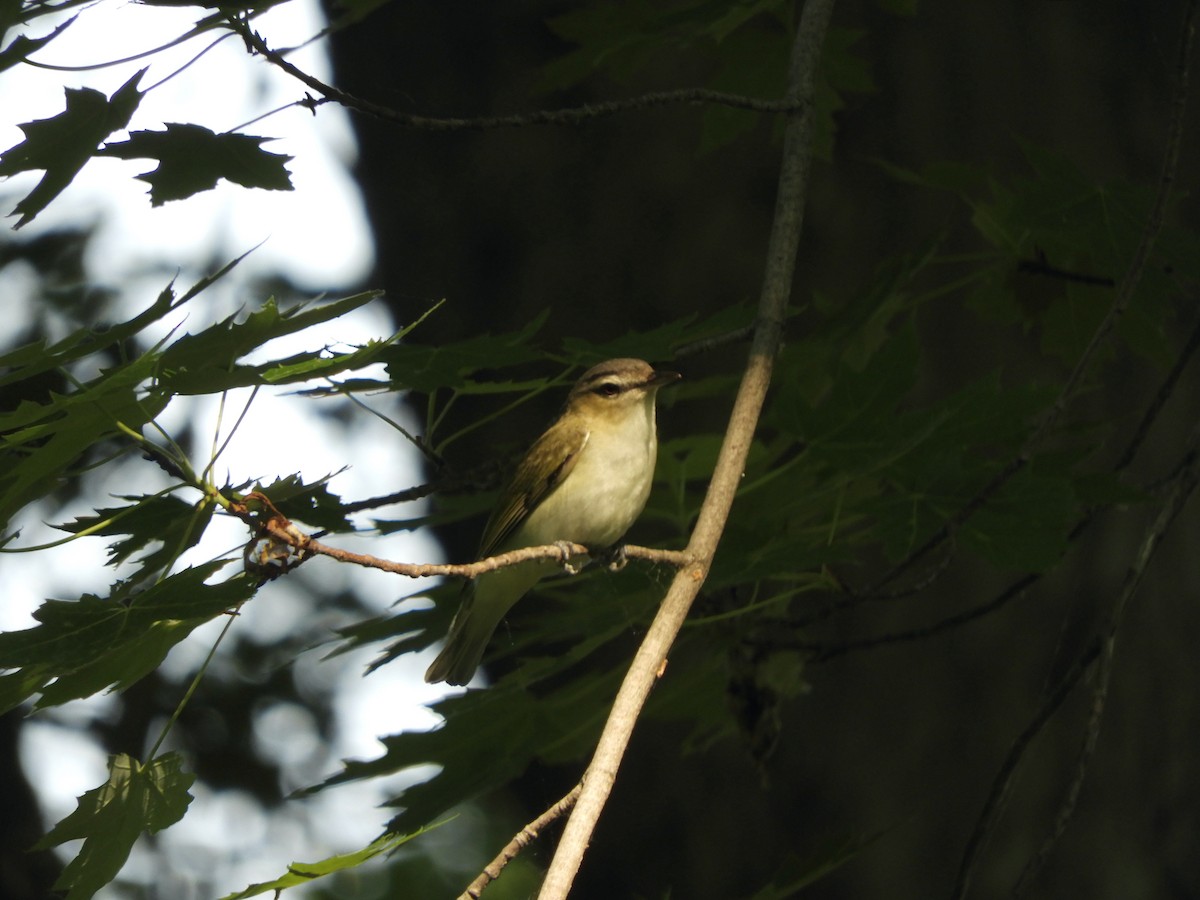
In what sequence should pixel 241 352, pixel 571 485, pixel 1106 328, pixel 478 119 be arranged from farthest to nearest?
pixel 571 485 < pixel 1106 328 < pixel 478 119 < pixel 241 352

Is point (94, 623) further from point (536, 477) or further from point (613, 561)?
point (536, 477)

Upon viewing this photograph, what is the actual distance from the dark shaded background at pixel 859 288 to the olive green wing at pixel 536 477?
46 centimetres

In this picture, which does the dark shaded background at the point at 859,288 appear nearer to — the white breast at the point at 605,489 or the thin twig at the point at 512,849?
the white breast at the point at 605,489

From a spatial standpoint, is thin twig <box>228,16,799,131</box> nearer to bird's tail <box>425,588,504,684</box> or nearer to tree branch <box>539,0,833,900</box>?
tree branch <box>539,0,833,900</box>

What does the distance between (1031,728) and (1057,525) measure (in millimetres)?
530

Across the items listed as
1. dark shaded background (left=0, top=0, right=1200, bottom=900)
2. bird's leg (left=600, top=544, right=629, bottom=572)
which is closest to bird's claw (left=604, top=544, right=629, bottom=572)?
bird's leg (left=600, top=544, right=629, bottom=572)

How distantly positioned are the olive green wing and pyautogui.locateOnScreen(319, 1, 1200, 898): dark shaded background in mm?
460

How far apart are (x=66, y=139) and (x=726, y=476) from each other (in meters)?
1.17

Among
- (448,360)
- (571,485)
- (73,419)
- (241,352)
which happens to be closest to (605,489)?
(571,485)

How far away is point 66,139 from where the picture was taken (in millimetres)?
1884

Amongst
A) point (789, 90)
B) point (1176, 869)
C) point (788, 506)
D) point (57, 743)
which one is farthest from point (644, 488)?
point (57, 743)

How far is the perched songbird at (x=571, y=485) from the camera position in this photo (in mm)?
2701

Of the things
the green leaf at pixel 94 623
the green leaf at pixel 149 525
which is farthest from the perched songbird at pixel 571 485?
the green leaf at pixel 94 623

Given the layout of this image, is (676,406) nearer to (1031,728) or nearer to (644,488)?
(644,488)
